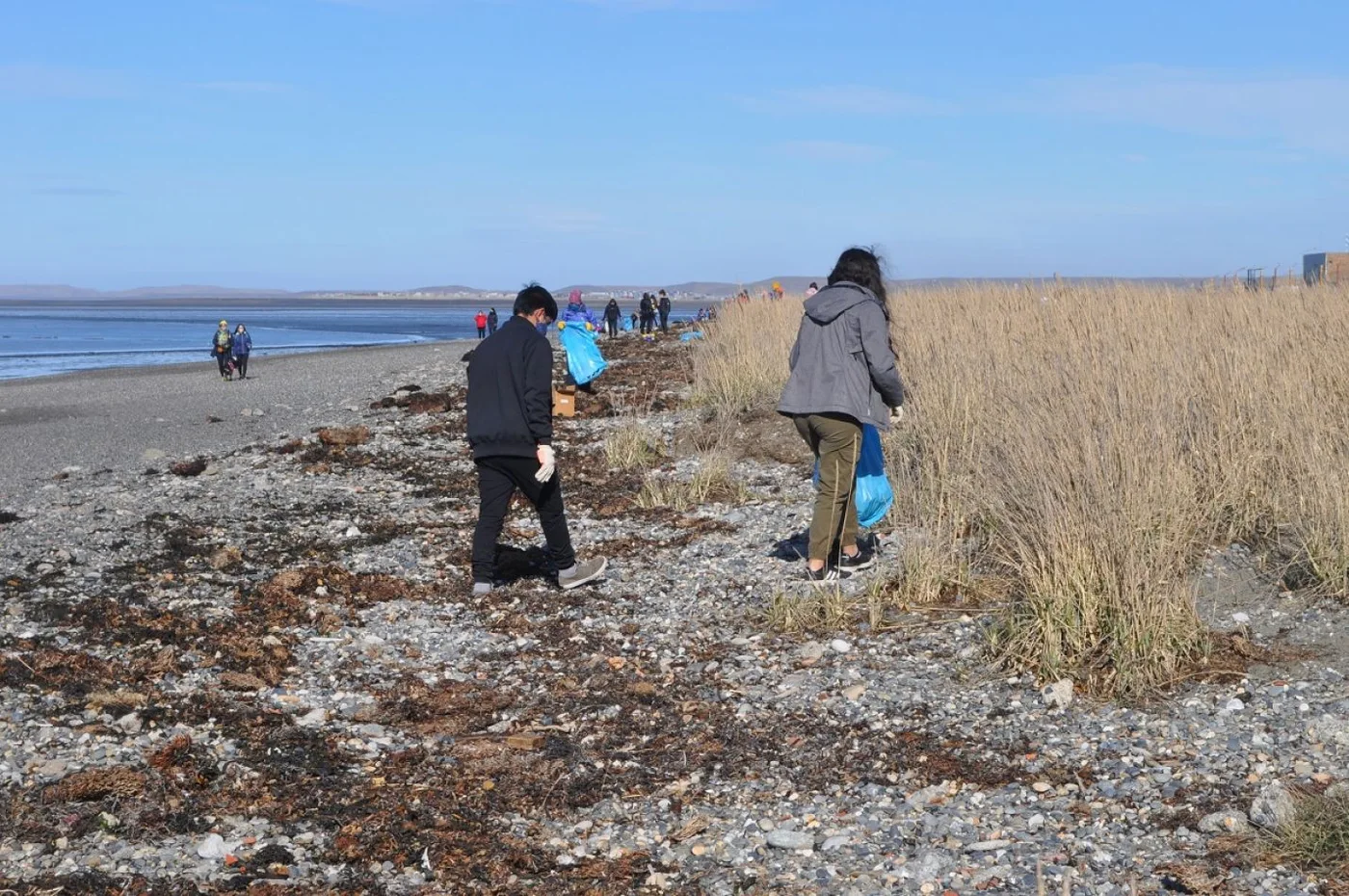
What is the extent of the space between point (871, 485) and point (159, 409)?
17714mm

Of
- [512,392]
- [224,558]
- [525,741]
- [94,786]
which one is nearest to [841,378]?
[512,392]

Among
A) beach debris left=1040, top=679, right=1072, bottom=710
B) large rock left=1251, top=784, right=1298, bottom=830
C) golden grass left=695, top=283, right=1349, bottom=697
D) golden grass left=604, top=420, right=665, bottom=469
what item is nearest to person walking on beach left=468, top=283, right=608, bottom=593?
golden grass left=695, top=283, right=1349, bottom=697

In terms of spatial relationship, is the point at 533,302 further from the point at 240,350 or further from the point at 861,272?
the point at 240,350

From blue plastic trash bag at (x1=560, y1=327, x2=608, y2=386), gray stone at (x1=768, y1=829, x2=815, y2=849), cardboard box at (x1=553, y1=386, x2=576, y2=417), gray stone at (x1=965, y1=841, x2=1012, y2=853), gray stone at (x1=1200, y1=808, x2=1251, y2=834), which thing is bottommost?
gray stone at (x1=768, y1=829, x2=815, y2=849)

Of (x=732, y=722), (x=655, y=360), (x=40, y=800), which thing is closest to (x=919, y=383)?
(x=732, y=722)

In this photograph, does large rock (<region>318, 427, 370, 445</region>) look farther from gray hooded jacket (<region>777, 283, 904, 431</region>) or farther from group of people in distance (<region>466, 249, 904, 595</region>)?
gray hooded jacket (<region>777, 283, 904, 431</region>)

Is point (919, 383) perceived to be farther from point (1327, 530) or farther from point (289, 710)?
point (289, 710)

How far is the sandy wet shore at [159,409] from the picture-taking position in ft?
55.9

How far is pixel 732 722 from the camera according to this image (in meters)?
6.38

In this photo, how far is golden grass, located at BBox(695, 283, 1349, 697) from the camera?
21.5 feet

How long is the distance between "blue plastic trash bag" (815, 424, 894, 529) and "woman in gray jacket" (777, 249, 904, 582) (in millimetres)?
328

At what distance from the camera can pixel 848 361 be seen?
802 cm

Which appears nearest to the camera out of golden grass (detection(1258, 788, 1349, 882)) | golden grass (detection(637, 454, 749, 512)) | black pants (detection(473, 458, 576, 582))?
golden grass (detection(1258, 788, 1349, 882))

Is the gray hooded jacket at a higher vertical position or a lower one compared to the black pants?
higher
